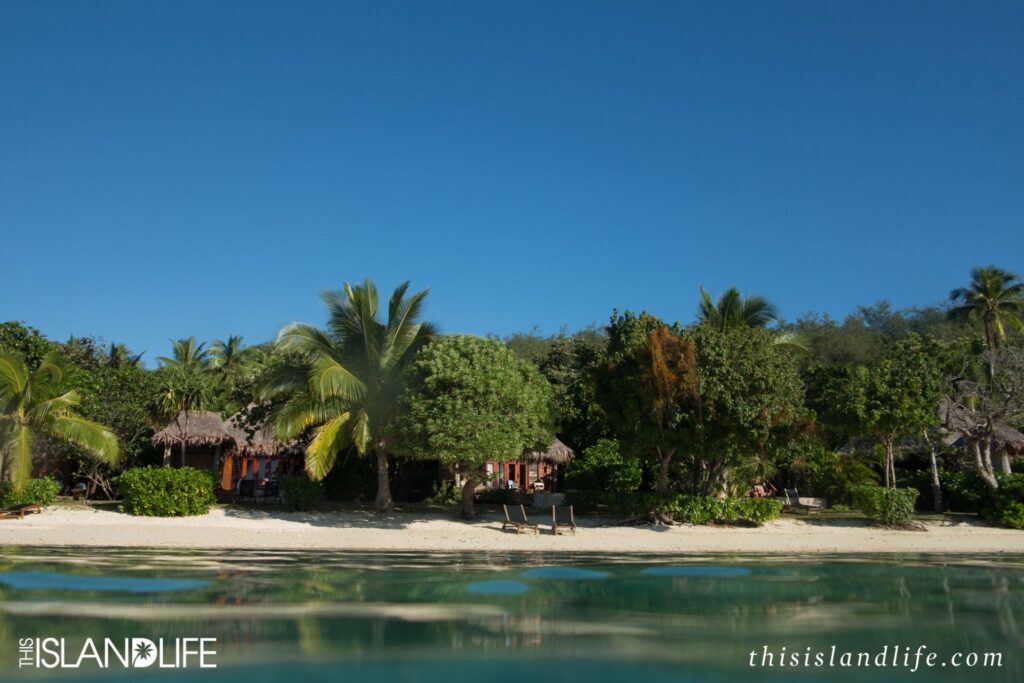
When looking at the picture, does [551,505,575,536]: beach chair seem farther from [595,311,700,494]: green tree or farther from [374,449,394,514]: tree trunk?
[374,449,394,514]: tree trunk

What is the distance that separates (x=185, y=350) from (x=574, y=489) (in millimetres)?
37907

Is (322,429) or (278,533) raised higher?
(322,429)

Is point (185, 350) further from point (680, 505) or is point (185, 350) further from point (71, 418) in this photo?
point (680, 505)

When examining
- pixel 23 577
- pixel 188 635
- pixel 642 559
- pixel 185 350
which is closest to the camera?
pixel 188 635

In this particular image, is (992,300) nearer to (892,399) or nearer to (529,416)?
(892,399)

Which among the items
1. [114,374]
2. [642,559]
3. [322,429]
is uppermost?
[114,374]

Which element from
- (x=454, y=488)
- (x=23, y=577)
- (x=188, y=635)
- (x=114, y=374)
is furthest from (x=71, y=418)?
(x=188, y=635)

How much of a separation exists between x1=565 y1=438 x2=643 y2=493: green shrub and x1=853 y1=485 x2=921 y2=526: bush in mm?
7372

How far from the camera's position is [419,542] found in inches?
789

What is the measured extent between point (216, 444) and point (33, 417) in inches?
279

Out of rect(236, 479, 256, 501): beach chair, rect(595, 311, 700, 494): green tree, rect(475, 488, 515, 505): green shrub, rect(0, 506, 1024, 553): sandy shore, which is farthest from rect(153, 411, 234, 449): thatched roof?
rect(595, 311, 700, 494): green tree

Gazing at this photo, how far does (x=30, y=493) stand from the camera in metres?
22.7

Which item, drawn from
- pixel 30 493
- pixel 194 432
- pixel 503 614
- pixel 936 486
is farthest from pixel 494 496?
pixel 503 614

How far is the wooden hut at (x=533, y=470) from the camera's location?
2933 centimetres
